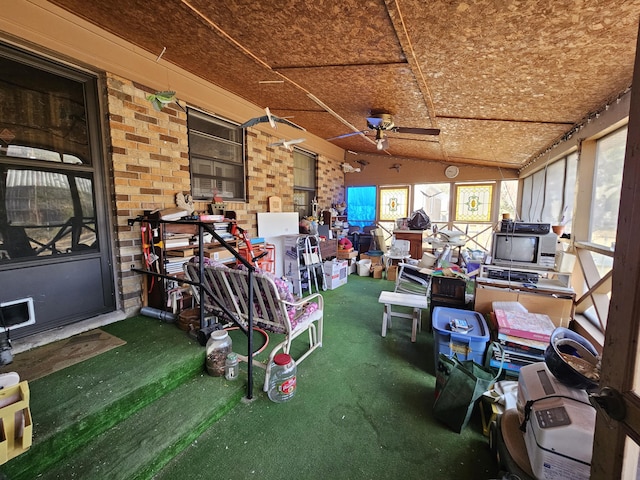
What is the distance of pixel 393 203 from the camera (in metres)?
6.81

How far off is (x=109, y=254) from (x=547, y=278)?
14.0 feet

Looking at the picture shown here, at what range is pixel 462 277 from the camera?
2.96 metres

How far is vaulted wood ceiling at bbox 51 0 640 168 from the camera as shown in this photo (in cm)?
148

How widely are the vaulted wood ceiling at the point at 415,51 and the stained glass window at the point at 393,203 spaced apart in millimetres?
3277

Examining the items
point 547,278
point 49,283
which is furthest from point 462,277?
point 49,283

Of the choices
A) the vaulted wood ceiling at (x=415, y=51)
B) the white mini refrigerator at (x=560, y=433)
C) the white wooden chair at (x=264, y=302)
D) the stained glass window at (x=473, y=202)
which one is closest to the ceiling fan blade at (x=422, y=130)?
the vaulted wood ceiling at (x=415, y=51)

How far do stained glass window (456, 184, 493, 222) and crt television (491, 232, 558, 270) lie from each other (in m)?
3.78

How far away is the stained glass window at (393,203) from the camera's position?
6672 millimetres

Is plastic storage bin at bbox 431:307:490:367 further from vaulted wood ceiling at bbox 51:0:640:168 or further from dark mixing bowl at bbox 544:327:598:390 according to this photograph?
vaulted wood ceiling at bbox 51:0:640:168

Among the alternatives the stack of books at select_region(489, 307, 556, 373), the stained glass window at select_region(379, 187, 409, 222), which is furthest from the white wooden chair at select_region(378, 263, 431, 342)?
the stained glass window at select_region(379, 187, 409, 222)

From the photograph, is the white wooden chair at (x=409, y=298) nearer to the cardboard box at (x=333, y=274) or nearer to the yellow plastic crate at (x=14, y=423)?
the cardboard box at (x=333, y=274)

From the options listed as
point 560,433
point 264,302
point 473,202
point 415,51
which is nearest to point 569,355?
point 560,433

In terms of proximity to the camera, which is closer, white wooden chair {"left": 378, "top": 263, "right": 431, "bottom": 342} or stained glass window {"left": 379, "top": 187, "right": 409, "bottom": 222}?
white wooden chair {"left": 378, "top": 263, "right": 431, "bottom": 342}

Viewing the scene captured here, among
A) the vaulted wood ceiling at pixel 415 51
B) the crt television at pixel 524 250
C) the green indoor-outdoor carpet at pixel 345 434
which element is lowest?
the green indoor-outdoor carpet at pixel 345 434
